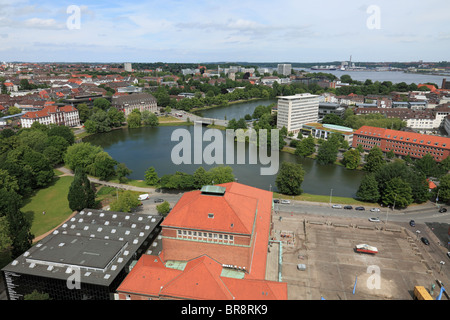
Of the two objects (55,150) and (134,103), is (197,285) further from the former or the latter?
(134,103)

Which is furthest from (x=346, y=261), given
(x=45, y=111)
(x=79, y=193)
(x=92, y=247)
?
(x=45, y=111)

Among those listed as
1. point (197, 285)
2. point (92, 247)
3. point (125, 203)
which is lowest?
point (125, 203)

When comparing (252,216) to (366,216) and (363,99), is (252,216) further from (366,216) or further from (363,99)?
(363,99)

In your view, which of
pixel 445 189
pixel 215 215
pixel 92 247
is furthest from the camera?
pixel 445 189

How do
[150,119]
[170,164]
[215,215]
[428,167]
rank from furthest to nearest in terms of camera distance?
[150,119] → [170,164] → [428,167] → [215,215]

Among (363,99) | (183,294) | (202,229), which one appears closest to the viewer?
(183,294)

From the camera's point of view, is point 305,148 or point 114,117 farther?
point 114,117

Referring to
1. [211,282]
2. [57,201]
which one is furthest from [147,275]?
[57,201]

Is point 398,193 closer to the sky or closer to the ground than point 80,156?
closer to the ground
